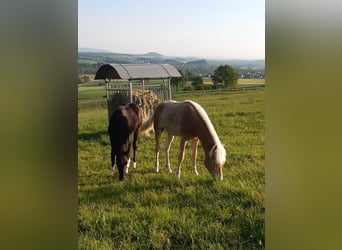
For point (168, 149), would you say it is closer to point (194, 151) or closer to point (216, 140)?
point (194, 151)

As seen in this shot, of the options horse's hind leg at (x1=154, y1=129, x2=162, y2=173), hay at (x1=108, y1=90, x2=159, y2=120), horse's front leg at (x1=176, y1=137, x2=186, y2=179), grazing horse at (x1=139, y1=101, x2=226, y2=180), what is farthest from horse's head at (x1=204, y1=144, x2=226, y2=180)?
hay at (x1=108, y1=90, x2=159, y2=120)

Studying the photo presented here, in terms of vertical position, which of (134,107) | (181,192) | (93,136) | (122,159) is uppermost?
(134,107)

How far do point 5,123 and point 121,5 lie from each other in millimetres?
705

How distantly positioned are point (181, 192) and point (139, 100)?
460 millimetres

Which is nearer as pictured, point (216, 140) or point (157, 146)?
point (216, 140)

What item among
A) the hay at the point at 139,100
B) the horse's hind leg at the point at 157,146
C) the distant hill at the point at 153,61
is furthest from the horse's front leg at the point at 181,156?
the distant hill at the point at 153,61

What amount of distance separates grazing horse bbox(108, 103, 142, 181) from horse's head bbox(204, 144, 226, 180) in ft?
1.21

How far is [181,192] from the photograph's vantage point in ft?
5.32

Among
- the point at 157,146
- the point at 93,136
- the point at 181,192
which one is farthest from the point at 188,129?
the point at 93,136

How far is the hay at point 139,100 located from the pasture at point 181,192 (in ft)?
0.17

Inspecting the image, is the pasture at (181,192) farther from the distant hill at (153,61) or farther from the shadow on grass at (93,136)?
the distant hill at (153,61)

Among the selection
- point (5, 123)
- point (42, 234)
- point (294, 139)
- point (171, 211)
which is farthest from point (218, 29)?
point (42, 234)

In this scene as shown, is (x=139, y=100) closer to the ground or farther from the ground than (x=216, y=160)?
farther from the ground

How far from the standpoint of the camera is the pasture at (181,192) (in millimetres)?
1518
